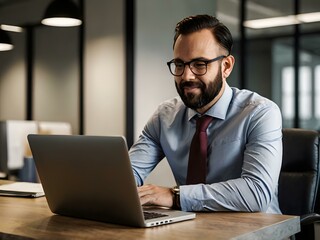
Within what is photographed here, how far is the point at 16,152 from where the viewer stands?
389 cm

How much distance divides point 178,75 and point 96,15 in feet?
10.9

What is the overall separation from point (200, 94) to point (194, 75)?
0.21 ft

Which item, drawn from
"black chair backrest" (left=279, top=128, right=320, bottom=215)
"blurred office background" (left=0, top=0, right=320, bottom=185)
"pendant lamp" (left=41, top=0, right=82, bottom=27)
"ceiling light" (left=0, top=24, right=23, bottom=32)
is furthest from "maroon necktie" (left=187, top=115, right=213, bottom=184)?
"ceiling light" (left=0, top=24, right=23, bottom=32)

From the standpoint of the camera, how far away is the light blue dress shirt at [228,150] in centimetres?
132

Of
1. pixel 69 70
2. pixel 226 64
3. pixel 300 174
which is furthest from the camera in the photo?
pixel 69 70

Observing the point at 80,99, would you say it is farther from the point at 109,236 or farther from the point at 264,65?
the point at 109,236

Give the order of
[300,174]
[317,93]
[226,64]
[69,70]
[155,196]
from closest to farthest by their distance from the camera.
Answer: [155,196] → [226,64] → [300,174] → [317,93] → [69,70]

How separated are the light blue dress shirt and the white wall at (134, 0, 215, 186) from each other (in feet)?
9.11

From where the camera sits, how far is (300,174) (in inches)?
69.2

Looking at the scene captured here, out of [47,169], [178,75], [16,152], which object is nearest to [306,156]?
[178,75]

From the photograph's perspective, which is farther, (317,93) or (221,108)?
(317,93)

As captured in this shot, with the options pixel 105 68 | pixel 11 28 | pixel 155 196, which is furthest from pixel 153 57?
pixel 155 196

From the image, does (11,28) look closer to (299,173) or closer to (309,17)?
(309,17)

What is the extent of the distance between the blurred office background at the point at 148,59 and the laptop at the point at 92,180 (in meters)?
3.23
